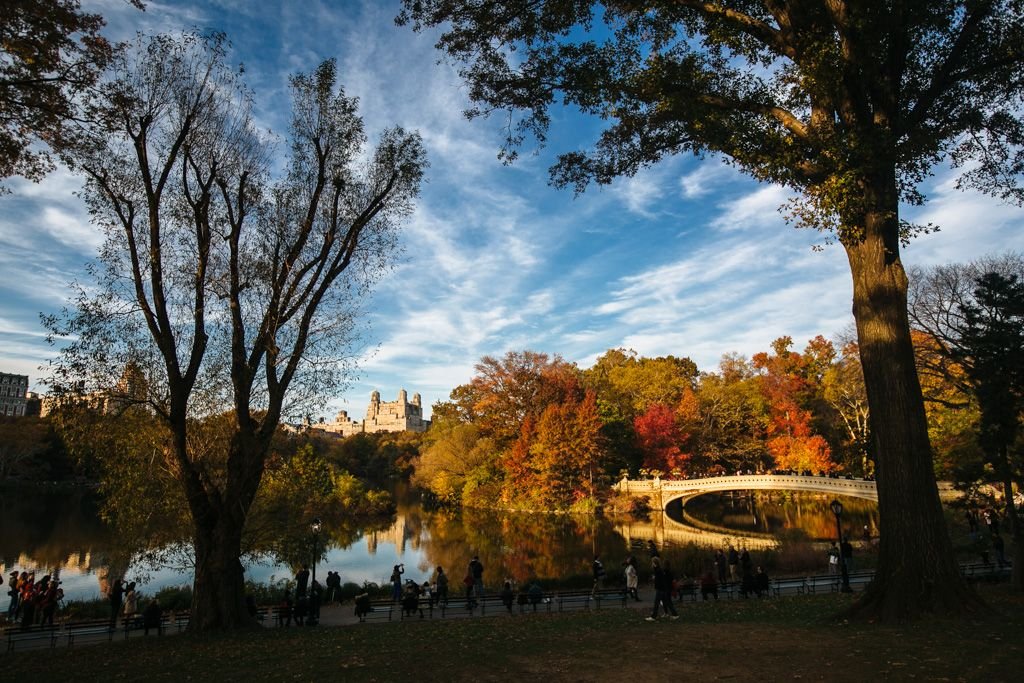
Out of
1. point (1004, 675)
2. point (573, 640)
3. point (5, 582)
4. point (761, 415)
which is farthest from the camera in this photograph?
point (761, 415)

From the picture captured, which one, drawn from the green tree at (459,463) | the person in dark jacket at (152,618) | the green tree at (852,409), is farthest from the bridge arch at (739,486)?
the person in dark jacket at (152,618)

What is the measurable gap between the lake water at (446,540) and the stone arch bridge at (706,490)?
46 cm

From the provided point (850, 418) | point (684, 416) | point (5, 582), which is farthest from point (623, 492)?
point (5, 582)

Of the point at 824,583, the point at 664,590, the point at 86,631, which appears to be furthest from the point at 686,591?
the point at 86,631

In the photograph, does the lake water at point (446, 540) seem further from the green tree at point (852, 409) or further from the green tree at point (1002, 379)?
the green tree at point (1002, 379)

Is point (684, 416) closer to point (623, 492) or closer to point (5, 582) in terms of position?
point (623, 492)

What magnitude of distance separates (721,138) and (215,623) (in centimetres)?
1365

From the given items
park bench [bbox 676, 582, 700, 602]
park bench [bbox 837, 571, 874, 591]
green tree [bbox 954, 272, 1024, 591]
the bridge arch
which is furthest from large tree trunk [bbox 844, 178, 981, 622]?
the bridge arch

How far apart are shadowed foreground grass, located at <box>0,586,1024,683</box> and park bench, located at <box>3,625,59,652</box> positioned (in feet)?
5.02

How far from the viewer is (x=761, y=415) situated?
201 ft

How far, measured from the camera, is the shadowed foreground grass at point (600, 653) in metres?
6.46

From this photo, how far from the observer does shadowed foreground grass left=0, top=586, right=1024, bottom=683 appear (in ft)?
21.2

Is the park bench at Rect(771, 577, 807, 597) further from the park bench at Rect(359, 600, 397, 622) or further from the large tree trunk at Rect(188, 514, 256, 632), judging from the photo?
the large tree trunk at Rect(188, 514, 256, 632)

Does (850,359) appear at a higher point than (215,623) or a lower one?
higher
